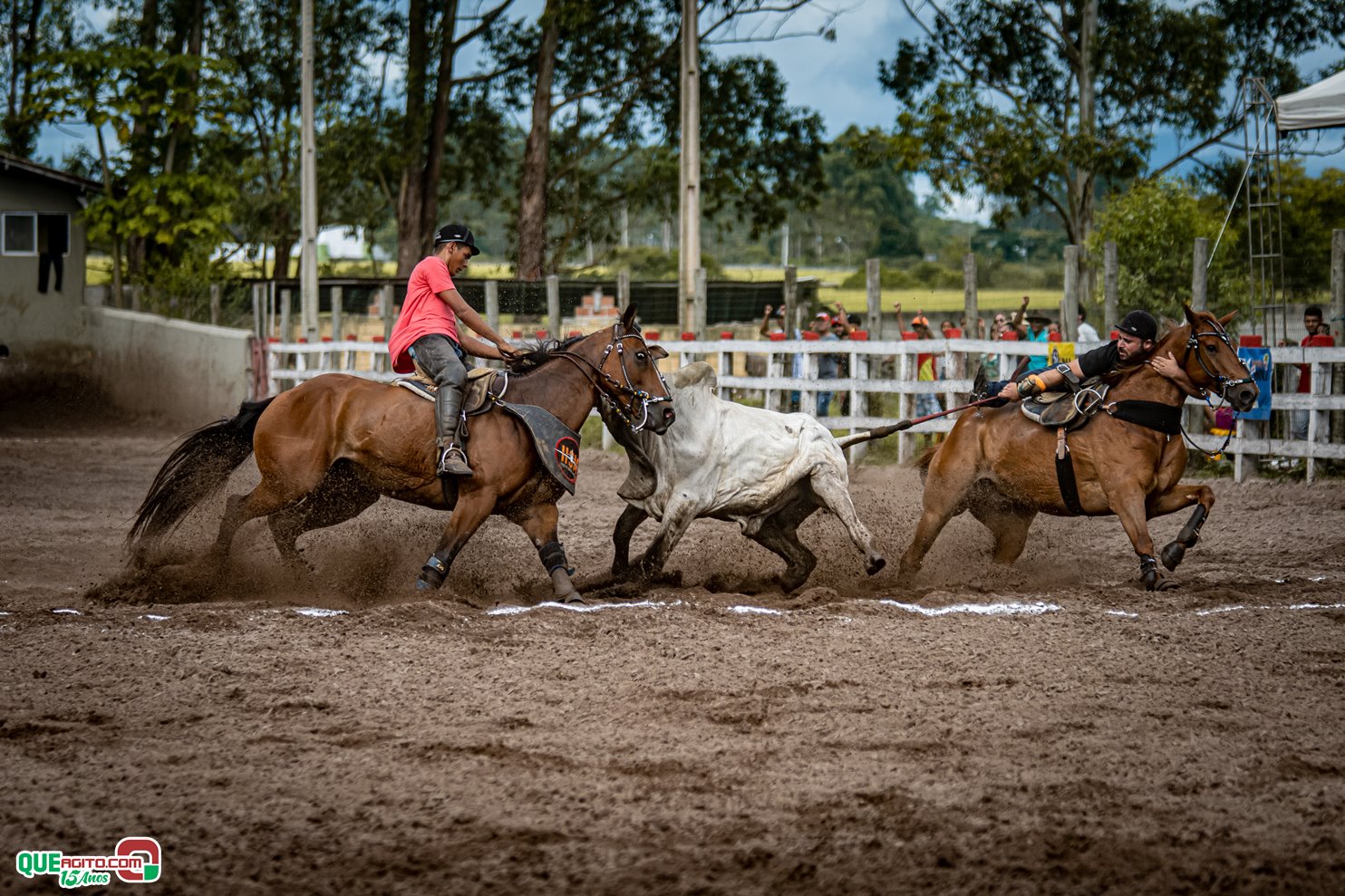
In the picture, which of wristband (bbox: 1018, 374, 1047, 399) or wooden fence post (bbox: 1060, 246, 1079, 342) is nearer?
→ wristband (bbox: 1018, 374, 1047, 399)

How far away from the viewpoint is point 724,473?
26.3 ft

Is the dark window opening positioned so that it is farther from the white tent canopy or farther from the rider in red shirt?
the white tent canopy

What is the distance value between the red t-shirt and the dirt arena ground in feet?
5.03

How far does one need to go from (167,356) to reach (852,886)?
76.7ft

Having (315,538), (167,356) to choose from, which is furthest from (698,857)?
(167,356)

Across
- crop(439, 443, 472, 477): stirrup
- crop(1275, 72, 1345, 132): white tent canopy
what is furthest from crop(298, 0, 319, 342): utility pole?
crop(439, 443, 472, 477): stirrup

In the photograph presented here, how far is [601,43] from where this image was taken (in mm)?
32844

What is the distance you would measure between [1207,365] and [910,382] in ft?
23.5

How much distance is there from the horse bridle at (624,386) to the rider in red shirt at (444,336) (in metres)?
0.53

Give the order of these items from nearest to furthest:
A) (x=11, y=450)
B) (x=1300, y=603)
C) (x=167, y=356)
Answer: (x=1300, y=603) → (x=11, y=450) → (x=167, y=356)

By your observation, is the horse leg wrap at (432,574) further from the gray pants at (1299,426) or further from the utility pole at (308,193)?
the utility pole at (308,193)

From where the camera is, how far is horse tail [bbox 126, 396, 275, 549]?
8.17 m

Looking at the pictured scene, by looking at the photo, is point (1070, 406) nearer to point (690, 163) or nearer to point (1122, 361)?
point (1122, 361)

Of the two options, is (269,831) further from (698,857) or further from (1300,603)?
(1300,603)
